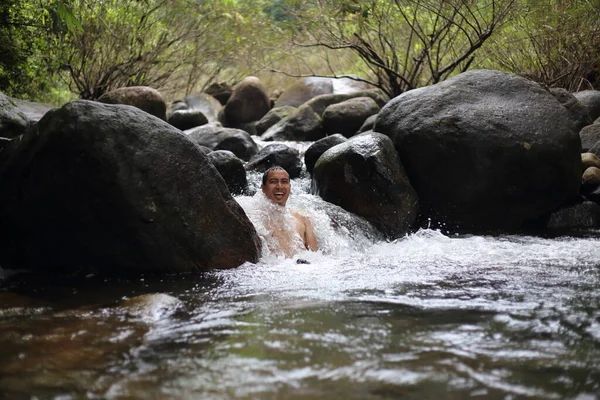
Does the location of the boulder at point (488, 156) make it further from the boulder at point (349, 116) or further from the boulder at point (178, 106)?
the boulder at point (178, 106)

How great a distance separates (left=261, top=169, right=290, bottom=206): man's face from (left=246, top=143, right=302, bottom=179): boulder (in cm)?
296

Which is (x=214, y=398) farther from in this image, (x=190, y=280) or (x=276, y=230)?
(x=276, y=230)

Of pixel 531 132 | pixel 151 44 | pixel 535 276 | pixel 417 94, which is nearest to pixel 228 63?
pixel 151 44

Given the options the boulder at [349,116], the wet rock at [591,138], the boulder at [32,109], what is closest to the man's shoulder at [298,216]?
the boulder at [32,109]

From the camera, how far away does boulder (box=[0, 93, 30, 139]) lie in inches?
240

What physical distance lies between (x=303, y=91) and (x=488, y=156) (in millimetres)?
11130

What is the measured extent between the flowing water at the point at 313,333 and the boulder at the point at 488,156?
235 cm

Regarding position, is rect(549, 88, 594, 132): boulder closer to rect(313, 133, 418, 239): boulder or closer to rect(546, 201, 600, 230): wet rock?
rect(546, 201, 600, 230): wet rock

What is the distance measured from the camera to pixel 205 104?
55.3 ft

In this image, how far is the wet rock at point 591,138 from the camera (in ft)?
29.1

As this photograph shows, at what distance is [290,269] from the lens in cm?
498

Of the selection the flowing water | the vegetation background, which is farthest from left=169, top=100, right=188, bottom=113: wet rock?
the flowing water

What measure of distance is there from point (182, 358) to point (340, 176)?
4893mm

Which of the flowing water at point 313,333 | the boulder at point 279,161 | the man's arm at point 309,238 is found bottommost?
the flowing water at point 313,333
